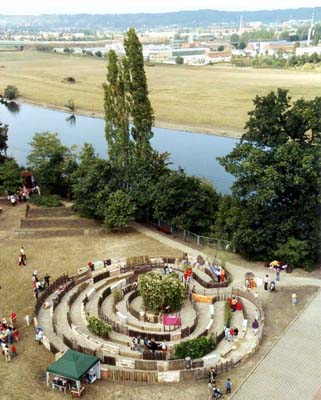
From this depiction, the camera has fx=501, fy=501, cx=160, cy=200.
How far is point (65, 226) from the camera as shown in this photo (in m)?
47.7

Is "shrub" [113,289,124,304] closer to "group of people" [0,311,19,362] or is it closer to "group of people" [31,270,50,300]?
"group of people" [31,270,50,300]

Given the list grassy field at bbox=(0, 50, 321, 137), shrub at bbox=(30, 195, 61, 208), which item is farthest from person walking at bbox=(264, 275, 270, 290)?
grassy field at bbox=(0, 50, 321, 137)

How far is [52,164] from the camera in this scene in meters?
55.1

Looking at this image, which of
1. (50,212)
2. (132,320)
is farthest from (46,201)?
(132,320)

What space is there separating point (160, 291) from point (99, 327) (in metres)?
4.30

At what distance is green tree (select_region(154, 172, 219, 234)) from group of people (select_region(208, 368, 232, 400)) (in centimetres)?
1959

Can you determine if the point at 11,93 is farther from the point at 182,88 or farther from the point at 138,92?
the point at 138,92

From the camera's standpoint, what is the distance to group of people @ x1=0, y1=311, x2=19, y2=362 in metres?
27.8

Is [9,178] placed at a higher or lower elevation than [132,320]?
higher

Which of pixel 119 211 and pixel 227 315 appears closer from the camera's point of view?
pixel 227 315

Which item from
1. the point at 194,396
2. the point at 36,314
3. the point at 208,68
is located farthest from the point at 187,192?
the point at 208,68

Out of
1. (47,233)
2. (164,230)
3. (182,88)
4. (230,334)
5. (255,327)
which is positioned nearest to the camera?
(230,334)

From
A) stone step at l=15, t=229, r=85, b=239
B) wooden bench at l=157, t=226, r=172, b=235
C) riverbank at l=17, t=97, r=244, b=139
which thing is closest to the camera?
stone step at l=15, t=229, r=85, b=239

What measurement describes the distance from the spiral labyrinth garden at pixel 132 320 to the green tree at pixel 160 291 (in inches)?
32.6
